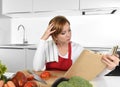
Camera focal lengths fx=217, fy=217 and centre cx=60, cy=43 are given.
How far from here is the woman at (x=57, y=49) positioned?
1717mm

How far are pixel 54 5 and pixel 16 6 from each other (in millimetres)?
681

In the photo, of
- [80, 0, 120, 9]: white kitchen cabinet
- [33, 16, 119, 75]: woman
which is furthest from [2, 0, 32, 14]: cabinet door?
[33, 16, 119, 75]: woman

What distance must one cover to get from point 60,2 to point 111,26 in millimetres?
942

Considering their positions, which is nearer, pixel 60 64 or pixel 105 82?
pixel 105 82

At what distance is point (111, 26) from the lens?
362 centimetres

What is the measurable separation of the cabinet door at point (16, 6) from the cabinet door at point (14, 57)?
0.70 metres

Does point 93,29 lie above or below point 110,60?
above

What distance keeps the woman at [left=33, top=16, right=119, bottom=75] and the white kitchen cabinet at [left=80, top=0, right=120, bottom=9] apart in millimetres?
1549

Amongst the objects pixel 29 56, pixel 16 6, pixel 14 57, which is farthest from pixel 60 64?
pixel 16 6

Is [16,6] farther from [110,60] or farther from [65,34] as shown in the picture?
[110,60]

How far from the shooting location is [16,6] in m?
3.68

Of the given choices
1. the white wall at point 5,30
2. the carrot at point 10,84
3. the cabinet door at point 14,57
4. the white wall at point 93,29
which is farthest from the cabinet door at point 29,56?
the carrot at point 10,84

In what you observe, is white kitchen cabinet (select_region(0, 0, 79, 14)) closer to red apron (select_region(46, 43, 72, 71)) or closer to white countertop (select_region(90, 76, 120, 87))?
red apron (select_region(46, 43, 72, 71))

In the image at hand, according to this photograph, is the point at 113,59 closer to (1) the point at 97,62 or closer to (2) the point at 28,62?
(1) the point at 97,62
